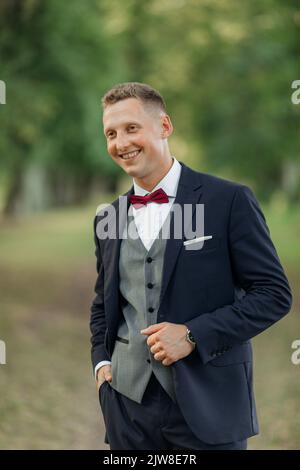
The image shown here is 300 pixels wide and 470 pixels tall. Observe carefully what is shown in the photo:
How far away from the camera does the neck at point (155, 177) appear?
3.24 m

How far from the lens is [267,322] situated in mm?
2977

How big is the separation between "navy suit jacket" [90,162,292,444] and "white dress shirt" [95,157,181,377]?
15 cm

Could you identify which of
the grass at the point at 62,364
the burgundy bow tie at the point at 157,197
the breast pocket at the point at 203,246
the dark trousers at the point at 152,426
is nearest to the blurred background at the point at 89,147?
the grass at the point at 62,364

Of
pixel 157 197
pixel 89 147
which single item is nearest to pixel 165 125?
pixel 157 197

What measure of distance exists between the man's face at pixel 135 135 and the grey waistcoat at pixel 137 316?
266 millimetres

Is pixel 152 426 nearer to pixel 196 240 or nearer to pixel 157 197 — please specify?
pixel 196 240

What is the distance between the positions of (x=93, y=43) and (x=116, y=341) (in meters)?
18.1

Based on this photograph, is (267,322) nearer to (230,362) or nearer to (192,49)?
(230,362)

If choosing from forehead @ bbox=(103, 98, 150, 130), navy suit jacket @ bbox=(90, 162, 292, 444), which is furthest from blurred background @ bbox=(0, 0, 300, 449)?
forehead @ bbox=(103, 98, 150, 130)

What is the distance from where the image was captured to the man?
2.94m

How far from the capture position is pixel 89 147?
23703 millimetres

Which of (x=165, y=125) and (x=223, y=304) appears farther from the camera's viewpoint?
(x=165, y=125)

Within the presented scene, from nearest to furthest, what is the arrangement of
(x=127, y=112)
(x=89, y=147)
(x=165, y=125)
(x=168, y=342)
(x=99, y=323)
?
(x=168, y=342), (x=127, y=112), (x=165, y=125), (x=99, y=323), (x=89, y=147)

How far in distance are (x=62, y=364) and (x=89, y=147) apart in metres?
15.2
